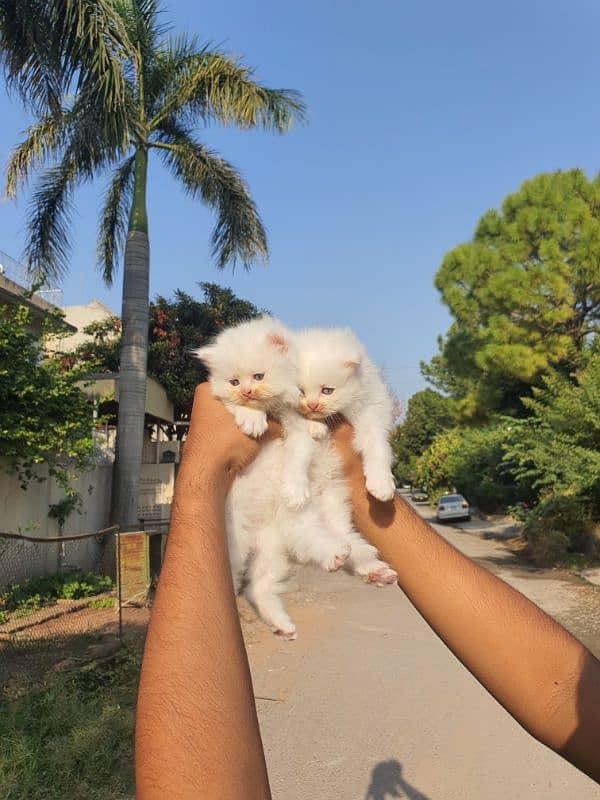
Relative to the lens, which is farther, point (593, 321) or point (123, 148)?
point (593, 321)

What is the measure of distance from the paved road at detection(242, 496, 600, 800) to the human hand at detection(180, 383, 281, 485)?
35.6 inches

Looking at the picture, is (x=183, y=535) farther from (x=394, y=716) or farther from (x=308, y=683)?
(x=308, y=683)

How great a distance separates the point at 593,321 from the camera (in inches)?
750

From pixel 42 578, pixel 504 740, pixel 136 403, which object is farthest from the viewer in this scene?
pixel 136 403

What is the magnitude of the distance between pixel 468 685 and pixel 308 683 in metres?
1.61

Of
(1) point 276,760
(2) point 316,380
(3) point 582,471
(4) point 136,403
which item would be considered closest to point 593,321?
(3) point 582,471

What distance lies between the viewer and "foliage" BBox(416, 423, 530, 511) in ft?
66.0

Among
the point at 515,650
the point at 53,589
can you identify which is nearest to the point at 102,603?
the point at 53,589

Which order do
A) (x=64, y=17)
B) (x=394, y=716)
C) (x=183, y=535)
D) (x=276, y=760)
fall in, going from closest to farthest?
(x=183, y=535) < (x=276, y=760) < (x=394, y=716) < (x=64, y=17)

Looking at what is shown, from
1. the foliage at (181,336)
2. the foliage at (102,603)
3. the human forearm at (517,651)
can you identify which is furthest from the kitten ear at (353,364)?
the foliage at (181,336)

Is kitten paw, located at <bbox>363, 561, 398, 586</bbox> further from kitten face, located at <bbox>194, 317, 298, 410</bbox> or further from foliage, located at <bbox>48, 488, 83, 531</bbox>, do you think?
foliage, located at <bbox>48, 488, 83, 531</bbox>

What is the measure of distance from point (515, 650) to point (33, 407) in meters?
8.98

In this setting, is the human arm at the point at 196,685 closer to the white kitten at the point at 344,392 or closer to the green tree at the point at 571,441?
the white kitten at the point at 344,392

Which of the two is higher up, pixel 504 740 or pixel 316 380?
pixel 316 380
